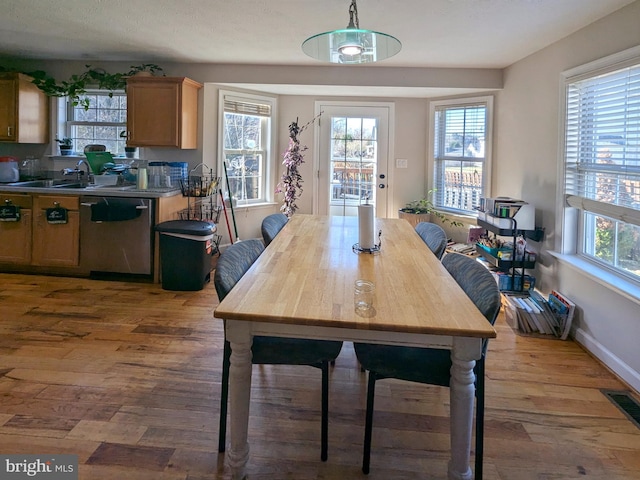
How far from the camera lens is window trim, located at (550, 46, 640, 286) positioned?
9.12 ft

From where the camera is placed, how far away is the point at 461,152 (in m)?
5.27

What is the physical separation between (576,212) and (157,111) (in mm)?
4081

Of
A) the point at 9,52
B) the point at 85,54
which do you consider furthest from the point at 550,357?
the point at 9,52

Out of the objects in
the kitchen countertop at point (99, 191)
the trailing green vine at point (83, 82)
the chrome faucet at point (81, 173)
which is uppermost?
the trailing green vine at point (83, 82)

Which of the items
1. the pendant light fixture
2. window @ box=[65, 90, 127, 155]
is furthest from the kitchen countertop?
the pendant light fixture

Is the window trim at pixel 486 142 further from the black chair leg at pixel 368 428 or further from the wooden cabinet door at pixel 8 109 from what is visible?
the wooden cabinet door at pixel 8 109

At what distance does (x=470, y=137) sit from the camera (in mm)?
5156

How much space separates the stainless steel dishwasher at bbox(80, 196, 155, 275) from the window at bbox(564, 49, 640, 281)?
3.68m

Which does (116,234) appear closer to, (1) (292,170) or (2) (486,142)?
(1) (292,170)

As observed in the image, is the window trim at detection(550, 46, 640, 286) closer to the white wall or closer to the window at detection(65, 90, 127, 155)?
the white wall

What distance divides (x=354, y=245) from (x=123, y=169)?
3369 mm

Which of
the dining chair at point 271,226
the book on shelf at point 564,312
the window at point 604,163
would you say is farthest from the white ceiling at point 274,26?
the book on shelf at point 564,312

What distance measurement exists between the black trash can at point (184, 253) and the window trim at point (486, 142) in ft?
9.87

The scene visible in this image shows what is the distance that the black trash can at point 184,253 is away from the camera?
155 inches
